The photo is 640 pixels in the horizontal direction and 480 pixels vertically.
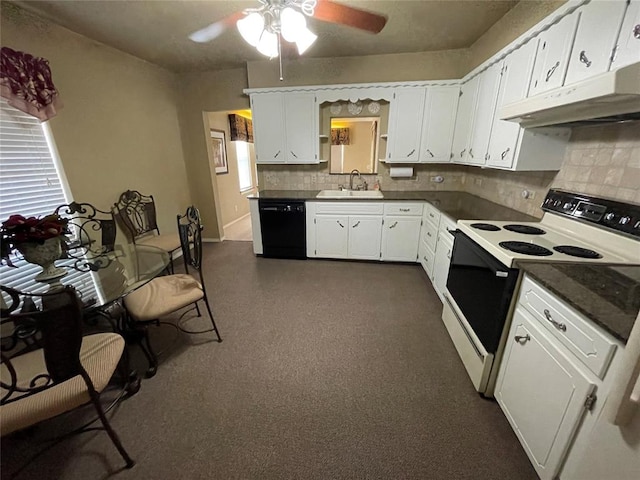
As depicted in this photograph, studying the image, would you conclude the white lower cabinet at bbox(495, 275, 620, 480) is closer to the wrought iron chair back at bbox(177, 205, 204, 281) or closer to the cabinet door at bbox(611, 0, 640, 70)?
the cabinet door at bbox(611, 0, 640, 70)

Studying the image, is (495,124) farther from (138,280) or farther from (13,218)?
(13,218)

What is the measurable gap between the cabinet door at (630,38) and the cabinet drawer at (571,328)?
109cm

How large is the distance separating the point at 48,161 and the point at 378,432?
3315mm

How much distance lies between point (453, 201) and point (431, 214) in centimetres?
32

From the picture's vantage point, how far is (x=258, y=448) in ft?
4.35

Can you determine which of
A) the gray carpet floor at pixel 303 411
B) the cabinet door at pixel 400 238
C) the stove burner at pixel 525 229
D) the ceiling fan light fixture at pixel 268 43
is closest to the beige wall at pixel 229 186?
the cabinet door at pixel 400 238

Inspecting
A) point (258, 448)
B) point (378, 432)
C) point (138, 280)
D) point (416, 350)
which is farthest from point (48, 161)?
point (416, 350)

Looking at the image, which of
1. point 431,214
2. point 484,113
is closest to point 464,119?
point 484,113

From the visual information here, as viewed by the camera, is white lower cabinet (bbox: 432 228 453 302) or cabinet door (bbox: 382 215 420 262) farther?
cabinet door (bbox: 382 215 420 262)

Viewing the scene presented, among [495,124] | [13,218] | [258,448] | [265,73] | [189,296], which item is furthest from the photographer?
[265,73]

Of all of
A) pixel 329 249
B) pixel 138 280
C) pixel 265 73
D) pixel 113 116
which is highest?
pixel 265 73

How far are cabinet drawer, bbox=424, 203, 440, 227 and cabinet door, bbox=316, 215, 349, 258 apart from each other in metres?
0.94

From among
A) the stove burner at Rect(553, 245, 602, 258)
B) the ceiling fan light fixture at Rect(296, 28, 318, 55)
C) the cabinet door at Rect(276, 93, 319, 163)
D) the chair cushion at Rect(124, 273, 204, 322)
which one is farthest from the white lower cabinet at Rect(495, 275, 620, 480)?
the cabinet door at Rect(276, 93, 319, 163)

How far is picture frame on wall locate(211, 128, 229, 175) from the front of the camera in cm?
459
